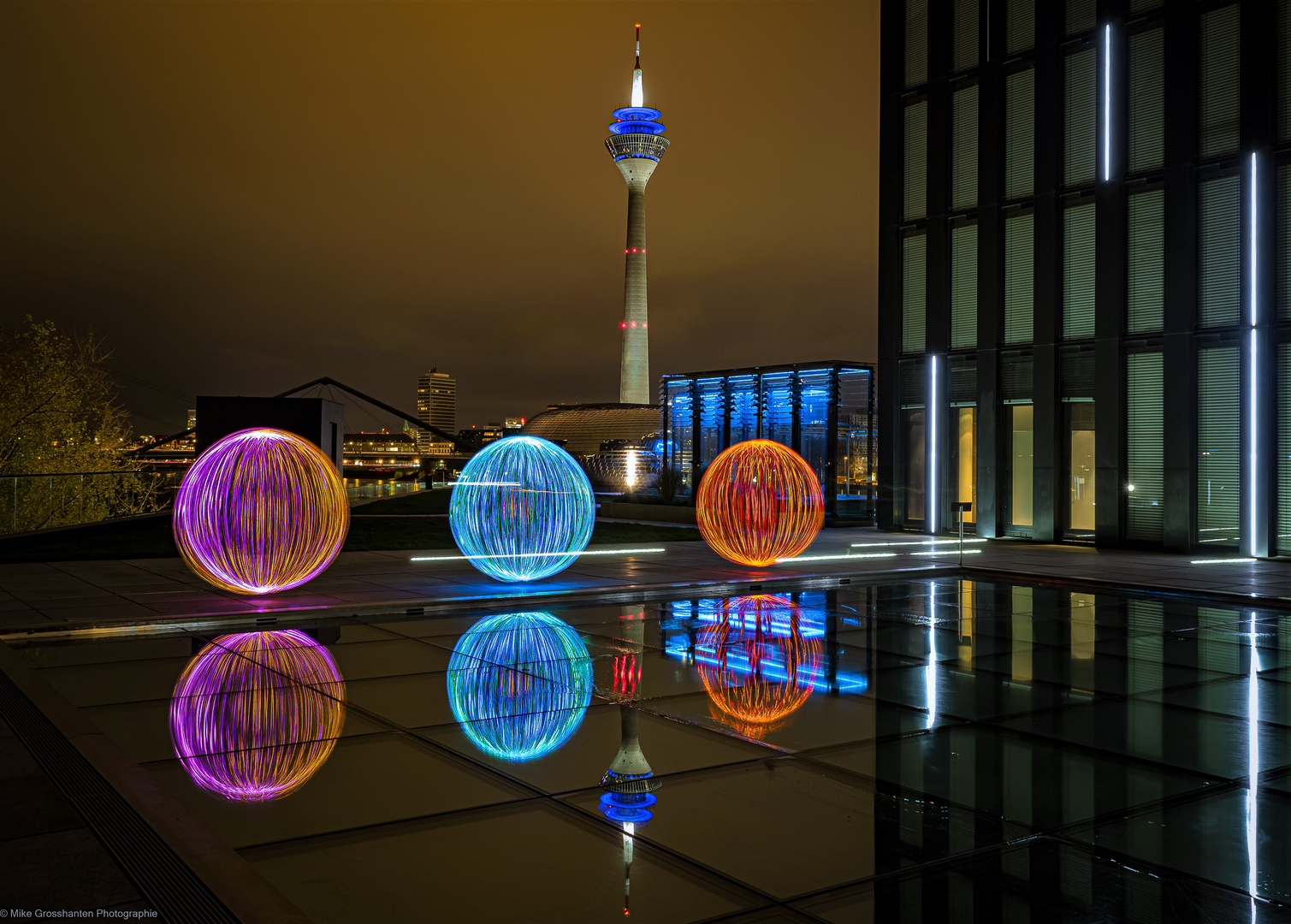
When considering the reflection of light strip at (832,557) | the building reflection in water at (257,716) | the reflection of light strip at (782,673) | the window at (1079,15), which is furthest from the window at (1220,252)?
the building reflection in water at (257,716)

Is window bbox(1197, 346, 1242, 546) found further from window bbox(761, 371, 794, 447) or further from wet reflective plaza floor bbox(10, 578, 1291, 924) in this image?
window bbox(761, 371, 794, 447)

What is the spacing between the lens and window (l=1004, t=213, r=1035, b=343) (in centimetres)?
2591

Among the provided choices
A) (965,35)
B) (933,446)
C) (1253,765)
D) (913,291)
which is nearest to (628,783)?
(1253,765)

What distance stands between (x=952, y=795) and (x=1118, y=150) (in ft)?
74.7

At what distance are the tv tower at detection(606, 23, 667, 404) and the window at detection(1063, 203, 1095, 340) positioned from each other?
11244cm

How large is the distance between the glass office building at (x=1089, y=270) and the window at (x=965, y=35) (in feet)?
0.15

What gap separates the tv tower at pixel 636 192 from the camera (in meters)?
137

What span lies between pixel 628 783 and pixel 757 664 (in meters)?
3.78

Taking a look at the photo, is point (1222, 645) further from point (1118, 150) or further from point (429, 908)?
point (1118, 150)

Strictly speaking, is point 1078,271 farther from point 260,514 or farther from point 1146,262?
point 260,514

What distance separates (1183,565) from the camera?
63.0 ft

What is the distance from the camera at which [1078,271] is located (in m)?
24.9

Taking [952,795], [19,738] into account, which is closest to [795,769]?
[952,795]

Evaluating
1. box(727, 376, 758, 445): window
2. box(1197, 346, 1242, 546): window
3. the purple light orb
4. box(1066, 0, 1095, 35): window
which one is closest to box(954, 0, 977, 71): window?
box(1066, 0, 1095, 35): window
